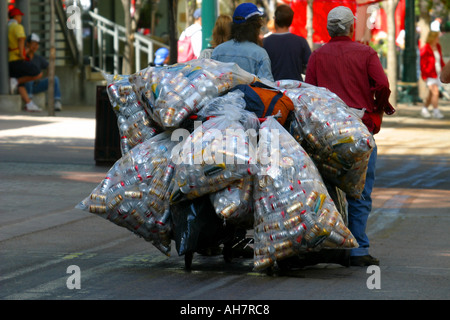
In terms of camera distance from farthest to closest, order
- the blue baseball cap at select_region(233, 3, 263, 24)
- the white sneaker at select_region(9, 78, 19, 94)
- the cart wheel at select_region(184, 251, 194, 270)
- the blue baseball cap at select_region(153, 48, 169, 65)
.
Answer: the white sneaker at select_region(9, 78, 19, 94) < the blue baseball cap at select_region(153, 48, 169, 65) < the blue baseball cap at select_region(233, 3, 263, 24) < the cart wheel at select_region(184, 251, 194, 270)

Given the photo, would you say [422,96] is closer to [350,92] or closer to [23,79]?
[23,79]

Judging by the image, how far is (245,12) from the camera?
26.8 feet

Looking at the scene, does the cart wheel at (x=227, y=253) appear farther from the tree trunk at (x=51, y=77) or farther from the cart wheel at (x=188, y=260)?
the tree trunk at (x=51, y=77)

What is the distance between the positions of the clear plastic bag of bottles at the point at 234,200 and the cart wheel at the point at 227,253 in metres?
0.86

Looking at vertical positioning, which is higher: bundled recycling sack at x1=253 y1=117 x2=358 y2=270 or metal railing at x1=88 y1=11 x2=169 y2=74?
bundled recycling sack at x1=253 y1=117 x2=358 y2=270

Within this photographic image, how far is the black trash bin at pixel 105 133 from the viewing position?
1298 centimetres

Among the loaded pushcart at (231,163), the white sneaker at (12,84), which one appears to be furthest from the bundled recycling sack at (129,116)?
the white sneaker at (12,84)

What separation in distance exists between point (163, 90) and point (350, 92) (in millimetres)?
1425

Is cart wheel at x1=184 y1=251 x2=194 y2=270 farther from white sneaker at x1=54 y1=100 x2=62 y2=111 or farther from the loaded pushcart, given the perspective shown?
white sneaker at x1=54 y1=100 x2=62 y2=111

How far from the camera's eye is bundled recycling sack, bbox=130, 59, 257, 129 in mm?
6781

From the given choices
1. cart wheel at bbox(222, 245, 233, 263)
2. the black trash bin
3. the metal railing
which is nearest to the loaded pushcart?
cart wheel at bbox(222, 245, 233, 263)

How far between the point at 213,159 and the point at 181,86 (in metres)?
0.68

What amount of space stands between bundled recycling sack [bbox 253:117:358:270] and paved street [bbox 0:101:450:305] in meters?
0.26

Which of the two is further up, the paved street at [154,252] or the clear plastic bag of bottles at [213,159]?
the clear plastic bag of bottles at [213,159]
